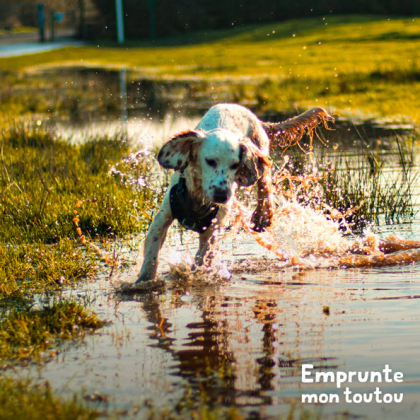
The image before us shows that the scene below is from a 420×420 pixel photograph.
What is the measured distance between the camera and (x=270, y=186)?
25.0 feet

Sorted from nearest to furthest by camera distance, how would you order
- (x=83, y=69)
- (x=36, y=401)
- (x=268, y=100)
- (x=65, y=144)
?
(x=36, y=401)
(x=65, y=144)
(x=268, y=100)
(x=83, y=69)

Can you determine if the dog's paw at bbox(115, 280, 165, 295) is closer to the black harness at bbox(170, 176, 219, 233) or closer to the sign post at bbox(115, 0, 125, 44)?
the black harness at bbox(170, 176, 219, 233)

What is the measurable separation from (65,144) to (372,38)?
27233 mm

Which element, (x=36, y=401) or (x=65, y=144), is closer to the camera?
(x=36, y=401)

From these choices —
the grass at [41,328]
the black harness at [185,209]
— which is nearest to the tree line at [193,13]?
the black harness at [185,209]

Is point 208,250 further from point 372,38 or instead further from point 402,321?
point 372,38

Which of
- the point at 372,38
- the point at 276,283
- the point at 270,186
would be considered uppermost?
the point at 372,38

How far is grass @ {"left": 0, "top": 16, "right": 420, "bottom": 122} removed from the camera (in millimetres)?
17719

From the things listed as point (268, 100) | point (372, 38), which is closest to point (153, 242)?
point (268, 100)

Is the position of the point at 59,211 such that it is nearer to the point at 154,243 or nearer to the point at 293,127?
the point at 154,243

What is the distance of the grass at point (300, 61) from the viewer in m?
17.7

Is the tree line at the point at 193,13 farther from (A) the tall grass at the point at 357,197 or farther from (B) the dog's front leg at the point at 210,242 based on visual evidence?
(B) the dog's front leg at the point at 210,242

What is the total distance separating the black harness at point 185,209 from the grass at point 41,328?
118 cm

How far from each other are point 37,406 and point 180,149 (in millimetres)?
2460
